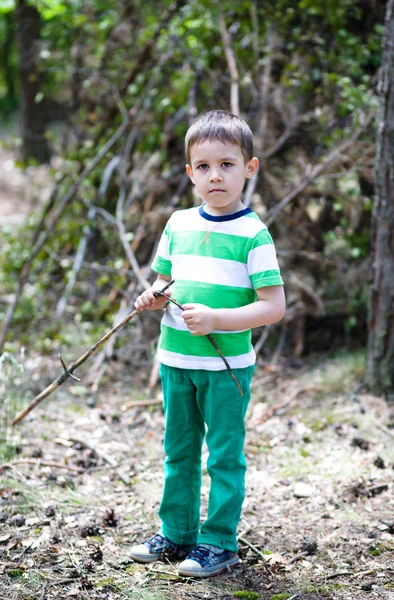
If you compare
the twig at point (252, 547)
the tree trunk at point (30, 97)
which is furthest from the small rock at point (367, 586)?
the tree trunk at point (30, 97)

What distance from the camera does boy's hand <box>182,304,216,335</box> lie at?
212 cm

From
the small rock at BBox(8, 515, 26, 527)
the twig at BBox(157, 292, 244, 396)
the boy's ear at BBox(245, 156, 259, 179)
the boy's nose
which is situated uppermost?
the boy's ear at BBox(245, 156, 259, 179)

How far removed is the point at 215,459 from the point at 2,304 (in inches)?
157

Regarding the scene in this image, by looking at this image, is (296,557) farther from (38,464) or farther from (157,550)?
(38,464)

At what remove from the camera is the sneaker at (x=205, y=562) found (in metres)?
2.33

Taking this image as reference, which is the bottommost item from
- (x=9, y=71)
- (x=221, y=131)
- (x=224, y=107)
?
(x=221, y=131)

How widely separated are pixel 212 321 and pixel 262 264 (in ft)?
0.88

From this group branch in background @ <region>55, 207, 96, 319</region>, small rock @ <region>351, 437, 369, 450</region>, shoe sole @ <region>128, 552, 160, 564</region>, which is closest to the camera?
shoe sole @ <region>128, 552, 160, 564</region>

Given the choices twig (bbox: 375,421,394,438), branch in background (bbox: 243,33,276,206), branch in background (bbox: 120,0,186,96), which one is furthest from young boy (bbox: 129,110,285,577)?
branch in background (bbox: 120,0,186,96)

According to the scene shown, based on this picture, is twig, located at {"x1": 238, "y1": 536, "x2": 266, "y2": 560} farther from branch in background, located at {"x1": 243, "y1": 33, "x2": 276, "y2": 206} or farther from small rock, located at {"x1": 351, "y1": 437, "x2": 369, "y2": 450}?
branch in background, located at {"x1": 243, "y1": 33, "x2": 276, "y2": 206}

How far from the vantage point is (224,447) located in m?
2.32

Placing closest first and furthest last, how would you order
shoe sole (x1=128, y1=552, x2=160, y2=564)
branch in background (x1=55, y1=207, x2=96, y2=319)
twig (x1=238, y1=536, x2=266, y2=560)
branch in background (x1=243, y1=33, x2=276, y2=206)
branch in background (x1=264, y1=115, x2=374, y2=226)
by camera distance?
shoe sole (x1=128, y1=552, x2=160, y2=564) → twig (x1=238, y1=536, x2=266, y2=560) → branch in background (x1=264, y1=115, x2=374, y2=226) → branch in background (x1=243, y1=33, x2=276, y2=206) → branch in background (x1=55, y1=207, x2=96, y2=319)

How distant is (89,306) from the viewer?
17.5ft

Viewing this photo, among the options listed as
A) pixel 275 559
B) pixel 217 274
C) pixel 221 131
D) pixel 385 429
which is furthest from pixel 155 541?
pixel 385 429
